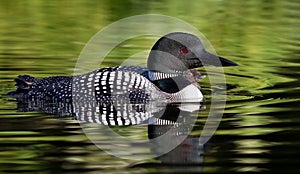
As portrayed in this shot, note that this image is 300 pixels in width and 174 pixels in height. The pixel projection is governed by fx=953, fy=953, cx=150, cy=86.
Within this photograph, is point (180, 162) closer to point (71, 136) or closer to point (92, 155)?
point (92, 155)

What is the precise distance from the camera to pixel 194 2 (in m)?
16.2

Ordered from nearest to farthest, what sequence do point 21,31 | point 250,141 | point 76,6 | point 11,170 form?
1. point 11,170
2. point 250,141
3. point 21,31
4. point 76,6

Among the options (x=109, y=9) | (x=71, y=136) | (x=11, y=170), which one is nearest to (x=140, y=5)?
(x=109, y=9)

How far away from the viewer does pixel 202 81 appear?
10.2m

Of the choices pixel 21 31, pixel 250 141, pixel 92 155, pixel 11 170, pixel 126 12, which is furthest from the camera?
pixel 126 12

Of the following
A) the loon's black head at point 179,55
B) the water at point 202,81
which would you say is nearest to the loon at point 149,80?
the loon's black head at point 179,55

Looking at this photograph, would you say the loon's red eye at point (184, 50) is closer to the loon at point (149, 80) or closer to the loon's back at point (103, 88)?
the loon at point (149, 80)

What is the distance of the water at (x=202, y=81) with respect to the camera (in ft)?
20.5

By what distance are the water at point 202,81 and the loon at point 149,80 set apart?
310 millimetres

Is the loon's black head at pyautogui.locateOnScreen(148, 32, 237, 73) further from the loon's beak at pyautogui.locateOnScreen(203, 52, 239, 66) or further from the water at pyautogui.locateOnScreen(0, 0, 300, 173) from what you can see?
the water at pyautogui.locateOnScreen(0, 0, 300, 173)

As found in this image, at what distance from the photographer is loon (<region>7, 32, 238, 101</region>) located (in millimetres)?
8828

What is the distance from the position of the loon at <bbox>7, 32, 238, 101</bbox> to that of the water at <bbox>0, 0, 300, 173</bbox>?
0.31m

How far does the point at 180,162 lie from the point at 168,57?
115 inches

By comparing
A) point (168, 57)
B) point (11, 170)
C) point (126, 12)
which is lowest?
point (11, 170)
